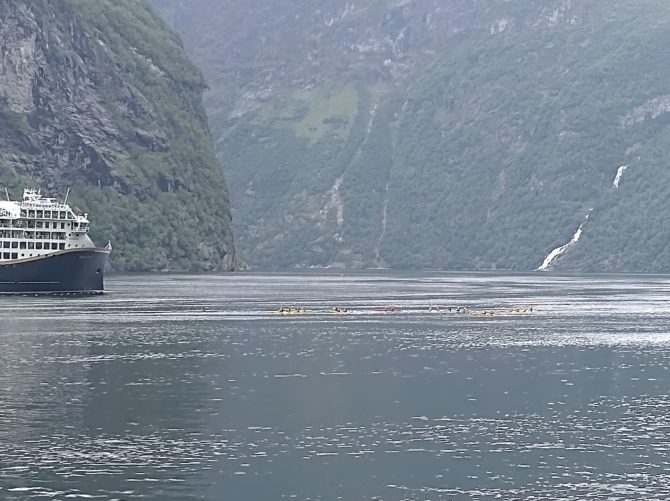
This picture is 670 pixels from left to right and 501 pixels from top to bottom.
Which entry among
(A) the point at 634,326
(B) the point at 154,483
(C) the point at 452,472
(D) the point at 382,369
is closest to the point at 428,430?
(C) the point at 452,472

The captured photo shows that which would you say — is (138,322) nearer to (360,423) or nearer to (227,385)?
(227,385)

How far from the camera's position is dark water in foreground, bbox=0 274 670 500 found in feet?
241

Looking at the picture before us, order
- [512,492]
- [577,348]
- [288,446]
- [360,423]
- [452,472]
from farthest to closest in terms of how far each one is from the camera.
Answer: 1. [577,348]
2. [360,423]
3. [288,446]
4. [452,472]
5. [512,492]

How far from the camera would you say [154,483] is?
7281 centimetres

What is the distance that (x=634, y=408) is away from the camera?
97000 millimetres

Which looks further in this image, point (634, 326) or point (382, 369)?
point (634, 326)

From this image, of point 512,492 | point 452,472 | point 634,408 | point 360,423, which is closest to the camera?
point 512,492

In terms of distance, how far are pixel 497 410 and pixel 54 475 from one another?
34043mm

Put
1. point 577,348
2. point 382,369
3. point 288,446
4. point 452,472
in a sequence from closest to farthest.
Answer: point 452,472 → point 288,446 → point 382,369 → point 577,348

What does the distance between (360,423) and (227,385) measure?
2073 centimetres

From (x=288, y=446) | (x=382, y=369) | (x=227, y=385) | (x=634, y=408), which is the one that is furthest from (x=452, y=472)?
(x=382, y=369)

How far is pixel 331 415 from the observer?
9388 centimetres

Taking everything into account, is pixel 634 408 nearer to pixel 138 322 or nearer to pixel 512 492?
pixel 512 492

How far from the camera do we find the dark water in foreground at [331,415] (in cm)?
7331
